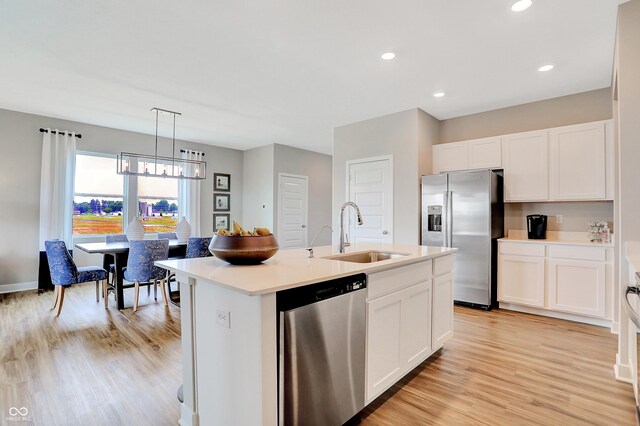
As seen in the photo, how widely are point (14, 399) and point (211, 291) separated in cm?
167

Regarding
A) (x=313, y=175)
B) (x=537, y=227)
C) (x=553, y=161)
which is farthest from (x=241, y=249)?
(x=313, y=175)

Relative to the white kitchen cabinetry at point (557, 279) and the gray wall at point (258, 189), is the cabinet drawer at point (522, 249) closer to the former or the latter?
the white kitchen cabinetry at point (557, 279)

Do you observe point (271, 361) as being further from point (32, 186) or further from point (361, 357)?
point (32, 186)

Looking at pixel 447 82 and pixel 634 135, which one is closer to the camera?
pixel 634 135

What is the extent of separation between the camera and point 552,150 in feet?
12.4

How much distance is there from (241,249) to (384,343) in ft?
3.44

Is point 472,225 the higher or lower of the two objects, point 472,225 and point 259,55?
the lower

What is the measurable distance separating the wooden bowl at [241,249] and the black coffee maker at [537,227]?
3593mm

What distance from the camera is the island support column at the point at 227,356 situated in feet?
4.35

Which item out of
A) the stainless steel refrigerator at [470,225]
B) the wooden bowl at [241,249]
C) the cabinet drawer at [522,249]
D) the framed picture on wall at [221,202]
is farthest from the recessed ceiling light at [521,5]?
the framed picture on wall at [221,202]

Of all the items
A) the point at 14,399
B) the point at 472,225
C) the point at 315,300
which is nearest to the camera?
the point at 315,300

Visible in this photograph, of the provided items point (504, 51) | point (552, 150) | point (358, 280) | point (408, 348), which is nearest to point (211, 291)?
point (358, 280)

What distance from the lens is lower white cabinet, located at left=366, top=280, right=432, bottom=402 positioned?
73.7 inches

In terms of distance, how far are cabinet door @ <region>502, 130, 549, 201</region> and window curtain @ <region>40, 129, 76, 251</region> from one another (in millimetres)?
6586
